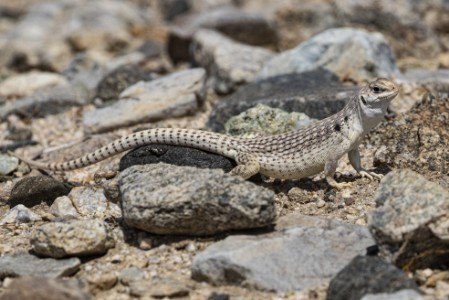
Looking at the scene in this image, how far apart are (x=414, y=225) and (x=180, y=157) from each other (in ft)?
11.2

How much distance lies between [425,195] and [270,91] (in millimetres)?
5551

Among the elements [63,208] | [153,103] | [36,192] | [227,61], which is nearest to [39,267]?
[63,208]

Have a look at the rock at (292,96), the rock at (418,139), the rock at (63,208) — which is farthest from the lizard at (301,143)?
the rock at (292,96)

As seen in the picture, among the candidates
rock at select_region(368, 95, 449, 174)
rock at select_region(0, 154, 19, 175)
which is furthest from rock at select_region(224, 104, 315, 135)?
rock at select_region(0, 154, 19, 175)

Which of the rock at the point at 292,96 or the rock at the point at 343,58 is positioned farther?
the rock at the point at 343,58

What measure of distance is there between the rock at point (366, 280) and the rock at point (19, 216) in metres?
3.97

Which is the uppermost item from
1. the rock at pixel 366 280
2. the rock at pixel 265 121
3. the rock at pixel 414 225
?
the rock at pixel 414 225

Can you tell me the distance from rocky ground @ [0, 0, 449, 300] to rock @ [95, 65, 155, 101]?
0.09ft

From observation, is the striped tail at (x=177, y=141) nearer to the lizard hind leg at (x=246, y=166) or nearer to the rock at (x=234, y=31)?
the lizard hind leg at (x=246, y=166)

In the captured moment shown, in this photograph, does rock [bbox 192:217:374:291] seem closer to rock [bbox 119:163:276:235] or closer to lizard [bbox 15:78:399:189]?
rock [bbox 119:163:276:235]

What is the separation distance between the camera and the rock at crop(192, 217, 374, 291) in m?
6.57

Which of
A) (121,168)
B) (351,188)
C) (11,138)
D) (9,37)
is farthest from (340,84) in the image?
(9,37)

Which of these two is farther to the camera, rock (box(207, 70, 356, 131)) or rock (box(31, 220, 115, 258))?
rock (box(207, 70, 356, 131))

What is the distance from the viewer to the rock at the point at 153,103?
1180 centimetres
